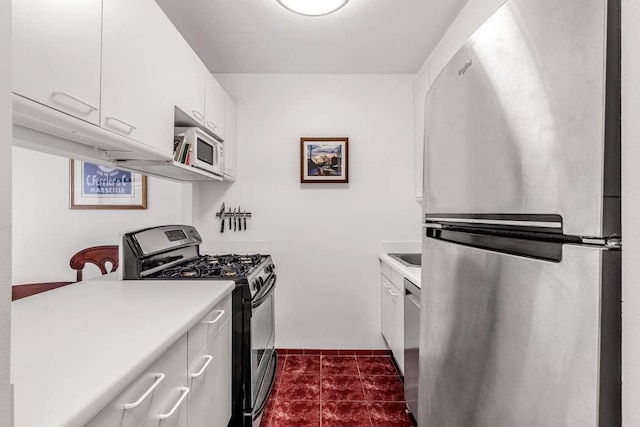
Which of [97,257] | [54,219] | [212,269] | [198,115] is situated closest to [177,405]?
[212,269]

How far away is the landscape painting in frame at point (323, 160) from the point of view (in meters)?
2.61

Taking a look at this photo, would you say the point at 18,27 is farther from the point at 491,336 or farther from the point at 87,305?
the point at 491,336

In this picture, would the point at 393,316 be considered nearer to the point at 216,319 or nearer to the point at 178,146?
the point at 216,319

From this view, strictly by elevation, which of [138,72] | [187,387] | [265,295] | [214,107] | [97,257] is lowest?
[187,387]

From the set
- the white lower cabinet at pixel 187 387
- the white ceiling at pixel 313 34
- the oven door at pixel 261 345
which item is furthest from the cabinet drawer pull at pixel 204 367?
the white ceiling at pixel 313 34

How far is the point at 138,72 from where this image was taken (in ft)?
4.07

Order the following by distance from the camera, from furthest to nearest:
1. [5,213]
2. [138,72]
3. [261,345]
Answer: [261,345] → [138,72] → [5,213]

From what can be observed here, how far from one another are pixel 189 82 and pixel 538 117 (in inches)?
67.0

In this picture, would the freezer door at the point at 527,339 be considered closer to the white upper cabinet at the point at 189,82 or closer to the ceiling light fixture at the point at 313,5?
the ceiling light fixture at the point at 313,5

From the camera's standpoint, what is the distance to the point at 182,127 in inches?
76.1

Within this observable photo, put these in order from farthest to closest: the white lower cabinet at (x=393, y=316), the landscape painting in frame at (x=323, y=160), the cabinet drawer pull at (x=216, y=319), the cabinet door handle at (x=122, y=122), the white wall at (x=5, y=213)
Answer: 1. the landscape painting in frame at (x=323, y=160)
2. the white lower cabinet at (x=393, y=316)
3. the cabinet drawer pull at (x=216, y=319)
4. the cabinet door handle at (x=122, y=122)
5. the white wall at (x=5, y=213)

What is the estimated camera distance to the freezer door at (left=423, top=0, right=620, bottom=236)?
0.46 m

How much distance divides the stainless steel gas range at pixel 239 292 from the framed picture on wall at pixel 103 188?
66 cm

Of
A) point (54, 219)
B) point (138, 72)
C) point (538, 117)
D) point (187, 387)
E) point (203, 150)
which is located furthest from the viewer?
point (54, 219)
